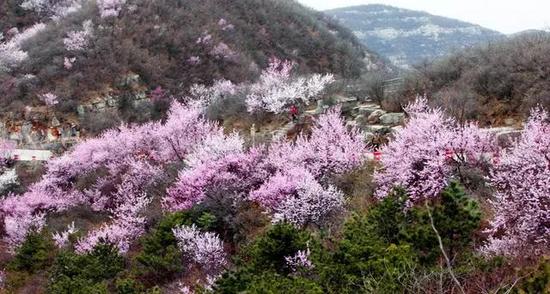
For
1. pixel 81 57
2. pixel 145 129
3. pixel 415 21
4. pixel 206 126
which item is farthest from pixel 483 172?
pixel 415 21

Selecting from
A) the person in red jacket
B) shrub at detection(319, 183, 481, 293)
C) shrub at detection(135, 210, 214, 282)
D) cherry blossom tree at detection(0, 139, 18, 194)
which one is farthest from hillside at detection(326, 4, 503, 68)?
shrub at detection(319, 183, 481, 293)

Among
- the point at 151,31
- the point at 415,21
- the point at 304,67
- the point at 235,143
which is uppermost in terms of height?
the point at 235,143

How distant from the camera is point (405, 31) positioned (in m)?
114

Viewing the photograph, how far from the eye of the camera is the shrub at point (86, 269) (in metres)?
12.3

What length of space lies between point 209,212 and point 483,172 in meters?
7.25

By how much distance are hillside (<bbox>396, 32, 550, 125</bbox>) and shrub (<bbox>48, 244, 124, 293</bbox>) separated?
10.4m

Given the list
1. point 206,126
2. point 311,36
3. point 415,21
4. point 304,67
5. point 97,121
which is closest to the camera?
point 206,126

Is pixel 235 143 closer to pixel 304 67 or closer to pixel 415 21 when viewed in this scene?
pixel 304 67

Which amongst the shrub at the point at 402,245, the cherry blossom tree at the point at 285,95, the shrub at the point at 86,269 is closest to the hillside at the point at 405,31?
the cherry blossom tree at the point at 285,95

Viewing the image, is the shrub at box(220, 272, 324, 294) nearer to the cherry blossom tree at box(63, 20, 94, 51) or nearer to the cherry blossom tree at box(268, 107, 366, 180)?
the cherry blossom tree at box(268, 107, 366, 180)

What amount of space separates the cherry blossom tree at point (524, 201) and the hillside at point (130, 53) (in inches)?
983

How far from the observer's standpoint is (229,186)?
54.3 ft

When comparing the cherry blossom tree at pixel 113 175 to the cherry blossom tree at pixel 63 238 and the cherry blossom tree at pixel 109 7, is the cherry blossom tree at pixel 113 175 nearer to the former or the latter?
the cherry blossom tree at pixel 63 238

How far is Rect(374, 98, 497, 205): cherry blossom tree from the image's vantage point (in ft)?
40.0
